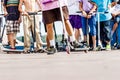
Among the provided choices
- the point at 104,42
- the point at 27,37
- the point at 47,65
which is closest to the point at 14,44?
the point at 27,37

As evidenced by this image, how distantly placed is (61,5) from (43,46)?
332cm

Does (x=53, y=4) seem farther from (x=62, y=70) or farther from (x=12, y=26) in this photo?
(x=62, y=70)

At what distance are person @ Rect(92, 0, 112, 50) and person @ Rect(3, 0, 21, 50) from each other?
7.72ft

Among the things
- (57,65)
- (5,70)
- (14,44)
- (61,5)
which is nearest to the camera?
(5,70)

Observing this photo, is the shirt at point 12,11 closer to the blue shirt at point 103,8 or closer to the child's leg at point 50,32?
the blue shirt at point 103,8

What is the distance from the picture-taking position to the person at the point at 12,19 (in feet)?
46.4

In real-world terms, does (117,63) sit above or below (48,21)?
below

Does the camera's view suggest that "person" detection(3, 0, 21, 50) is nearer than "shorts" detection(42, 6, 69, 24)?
No

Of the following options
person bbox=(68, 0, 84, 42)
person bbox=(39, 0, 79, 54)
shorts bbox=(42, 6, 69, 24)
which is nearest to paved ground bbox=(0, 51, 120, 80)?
person bbox=(39, 0, 79, 54)

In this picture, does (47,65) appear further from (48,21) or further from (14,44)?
(14,44)

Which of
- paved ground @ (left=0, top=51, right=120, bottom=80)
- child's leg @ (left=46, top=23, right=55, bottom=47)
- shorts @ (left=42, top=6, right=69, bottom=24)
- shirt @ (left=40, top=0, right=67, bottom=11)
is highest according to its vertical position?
shirt @ (left=40, top=0, right=67, bottom=11)

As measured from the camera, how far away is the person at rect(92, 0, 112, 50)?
48.7 feet

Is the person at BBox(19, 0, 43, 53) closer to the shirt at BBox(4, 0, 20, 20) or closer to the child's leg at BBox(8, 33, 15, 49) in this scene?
the shirt at BBox(4, 0, 20, 20)

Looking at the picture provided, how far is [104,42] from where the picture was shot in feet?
49.4
